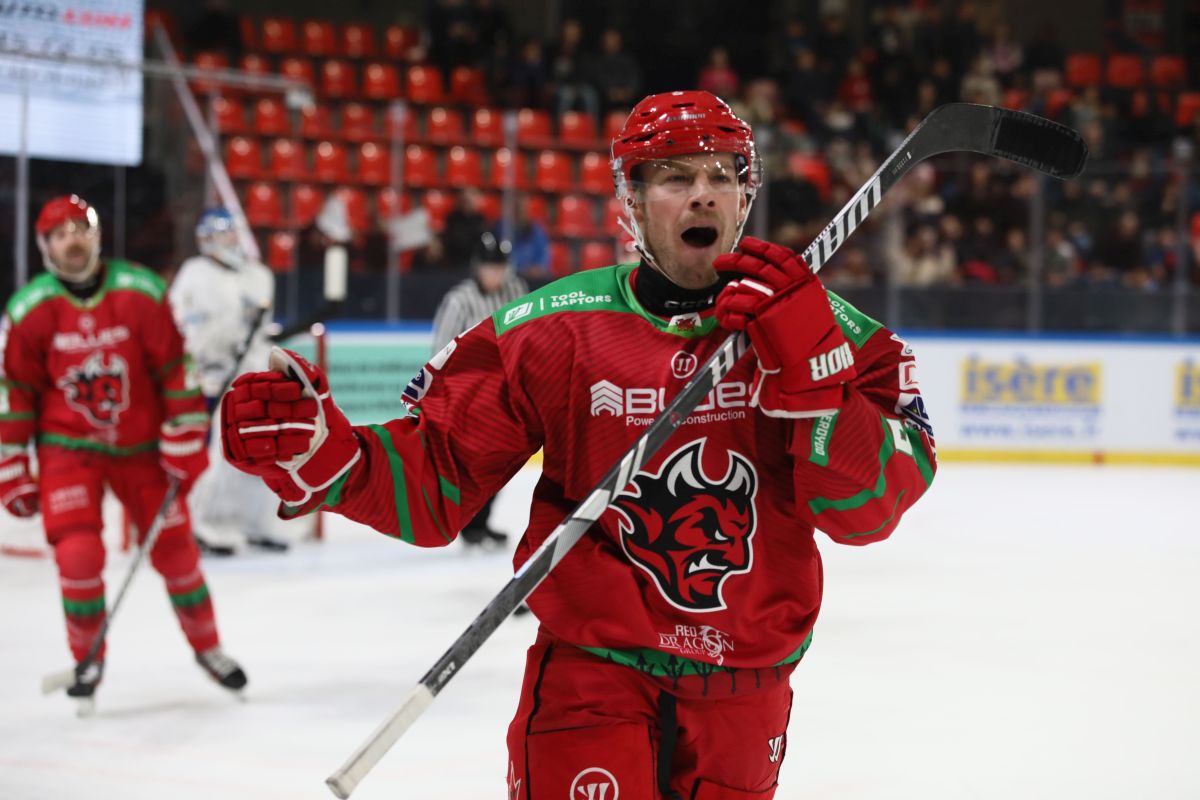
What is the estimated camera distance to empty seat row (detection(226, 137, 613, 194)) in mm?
9383

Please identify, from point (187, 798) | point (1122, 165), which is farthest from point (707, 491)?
point (1122, 165)

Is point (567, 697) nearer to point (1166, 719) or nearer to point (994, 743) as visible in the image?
point (994, 743)

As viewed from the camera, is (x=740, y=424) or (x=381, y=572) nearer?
(x=740, y=424)

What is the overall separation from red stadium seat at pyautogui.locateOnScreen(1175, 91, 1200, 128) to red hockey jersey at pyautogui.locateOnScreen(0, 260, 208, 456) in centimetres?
1066

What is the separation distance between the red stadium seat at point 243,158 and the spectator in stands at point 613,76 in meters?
2.97

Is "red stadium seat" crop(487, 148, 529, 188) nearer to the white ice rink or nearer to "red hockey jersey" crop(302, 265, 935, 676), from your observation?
the white ice rink

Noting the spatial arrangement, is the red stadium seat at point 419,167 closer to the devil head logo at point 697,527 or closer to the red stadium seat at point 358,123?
the red stadium seat at point 358,123

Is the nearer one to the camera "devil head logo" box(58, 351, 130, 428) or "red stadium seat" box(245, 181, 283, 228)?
"devil head logo" box(58, 351, 130, 428)

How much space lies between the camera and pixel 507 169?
9086 mm

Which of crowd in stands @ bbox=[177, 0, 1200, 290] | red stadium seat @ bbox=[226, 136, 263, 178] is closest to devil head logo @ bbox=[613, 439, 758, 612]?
crowd in stands @ bbox=[177, 0, 1200, 290]

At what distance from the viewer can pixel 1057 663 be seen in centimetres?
444

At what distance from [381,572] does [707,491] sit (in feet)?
14.0

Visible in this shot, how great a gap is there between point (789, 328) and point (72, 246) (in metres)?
2.80

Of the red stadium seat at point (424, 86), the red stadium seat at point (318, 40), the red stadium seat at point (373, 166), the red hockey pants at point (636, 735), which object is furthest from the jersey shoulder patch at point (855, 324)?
the red stadium seat at point (318, 40)
